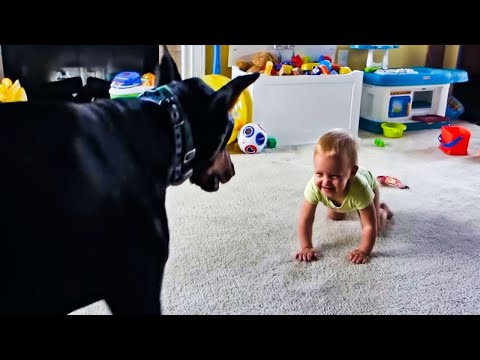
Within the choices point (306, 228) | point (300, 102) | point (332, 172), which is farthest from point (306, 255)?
point (300, 102)

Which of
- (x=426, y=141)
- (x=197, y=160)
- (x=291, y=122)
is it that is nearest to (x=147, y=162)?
(x=197, y=160)

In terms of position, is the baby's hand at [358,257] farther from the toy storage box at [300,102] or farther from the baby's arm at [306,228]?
the toy storage box at [300,102]

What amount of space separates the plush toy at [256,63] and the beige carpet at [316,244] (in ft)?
1.20

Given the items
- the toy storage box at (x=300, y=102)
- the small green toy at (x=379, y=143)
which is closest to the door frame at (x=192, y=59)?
the toy storage box at (x=300, y=102)

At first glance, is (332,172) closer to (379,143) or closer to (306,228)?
(306,228)

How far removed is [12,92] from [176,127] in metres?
0.34

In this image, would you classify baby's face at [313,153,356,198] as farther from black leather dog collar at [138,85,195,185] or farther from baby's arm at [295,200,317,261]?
black leather dog collar at [138,85,195,185]

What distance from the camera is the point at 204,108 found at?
565 millimetres

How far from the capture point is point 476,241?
1.10 meters

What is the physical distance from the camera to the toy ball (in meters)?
1.53

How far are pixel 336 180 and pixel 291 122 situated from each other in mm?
775
